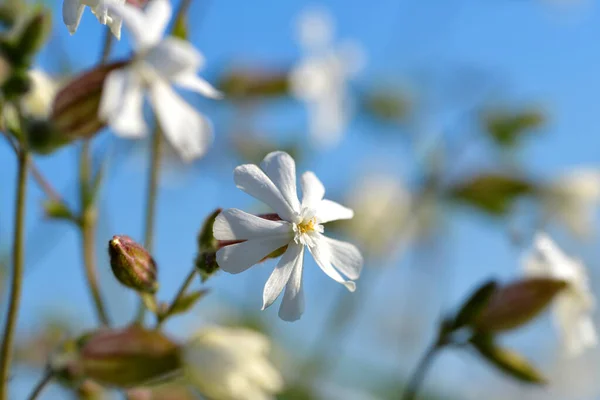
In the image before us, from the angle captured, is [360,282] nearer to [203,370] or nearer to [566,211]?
[566,211]

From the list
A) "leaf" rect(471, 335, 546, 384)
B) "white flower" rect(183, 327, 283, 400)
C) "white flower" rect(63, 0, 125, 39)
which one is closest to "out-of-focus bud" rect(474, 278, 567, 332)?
"leaf" rect(471, 335, 546, 384)

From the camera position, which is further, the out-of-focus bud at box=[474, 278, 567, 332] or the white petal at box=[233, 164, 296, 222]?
the out-of-focus bud at box=[474, 278, 567, 332]

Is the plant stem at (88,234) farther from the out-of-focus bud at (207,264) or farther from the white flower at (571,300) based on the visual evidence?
the white flower at (571,300)

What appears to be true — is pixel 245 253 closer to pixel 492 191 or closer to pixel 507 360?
pixel 507 360

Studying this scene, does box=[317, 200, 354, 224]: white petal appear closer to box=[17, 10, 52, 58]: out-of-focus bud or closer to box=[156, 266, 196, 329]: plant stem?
box=[156, 266, 196, 329]: plant stem

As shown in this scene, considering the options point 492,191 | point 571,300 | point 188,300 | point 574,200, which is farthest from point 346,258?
point 574,200

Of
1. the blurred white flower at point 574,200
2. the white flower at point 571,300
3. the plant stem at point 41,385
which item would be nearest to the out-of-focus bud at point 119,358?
the plant stem at point 41,385

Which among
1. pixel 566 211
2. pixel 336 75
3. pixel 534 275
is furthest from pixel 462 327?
pixel 336 75

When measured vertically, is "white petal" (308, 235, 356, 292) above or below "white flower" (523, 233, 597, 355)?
below
